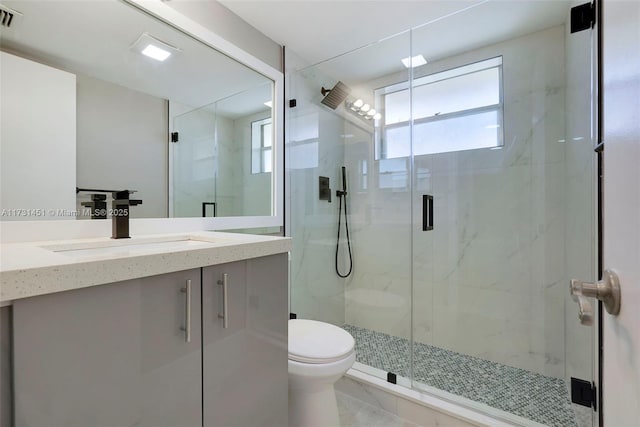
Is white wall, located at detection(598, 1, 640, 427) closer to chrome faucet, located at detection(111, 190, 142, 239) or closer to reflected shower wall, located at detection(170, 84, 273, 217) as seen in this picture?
chrome faucet, located at detection(111, 190, 142, 239)

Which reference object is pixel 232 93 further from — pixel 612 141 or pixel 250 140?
pixel 612 141

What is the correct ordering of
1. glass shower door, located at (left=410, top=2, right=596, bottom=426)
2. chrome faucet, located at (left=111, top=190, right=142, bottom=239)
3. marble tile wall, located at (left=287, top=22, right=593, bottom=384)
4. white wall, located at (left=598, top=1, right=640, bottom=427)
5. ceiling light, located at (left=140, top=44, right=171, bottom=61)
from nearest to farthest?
white wall, located at (left=598, top=1, right=640, bottom=427), chrome faucet, located at (left=111, top=190, right=142, bottom=239), ceiling light, located at (left=140, top=44, right=171, bottom=61), glass shower door, located at (left=410, top=2, right=596, bottom=426), marble tile wall, located at (left=287, top=22, right=593, bottom=384)

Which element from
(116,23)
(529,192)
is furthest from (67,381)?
(529,192)

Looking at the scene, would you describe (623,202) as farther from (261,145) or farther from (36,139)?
(261,145)

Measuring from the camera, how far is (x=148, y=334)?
0.71 m

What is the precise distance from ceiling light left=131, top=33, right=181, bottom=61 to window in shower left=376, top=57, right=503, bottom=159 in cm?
166

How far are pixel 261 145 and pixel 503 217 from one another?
5.87 ft

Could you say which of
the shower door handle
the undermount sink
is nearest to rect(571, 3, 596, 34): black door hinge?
the shower door handle

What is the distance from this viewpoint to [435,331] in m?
2.30

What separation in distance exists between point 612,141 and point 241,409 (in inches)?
44.6

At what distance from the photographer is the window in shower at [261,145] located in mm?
2025

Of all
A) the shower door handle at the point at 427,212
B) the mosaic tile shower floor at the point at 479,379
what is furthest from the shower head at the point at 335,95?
the mosaic tile shower floor at the point at 479,379

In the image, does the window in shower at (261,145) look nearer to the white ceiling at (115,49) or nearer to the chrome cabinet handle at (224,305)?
the white ceiling at (115,49)

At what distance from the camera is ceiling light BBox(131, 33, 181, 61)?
1354 millimetres
